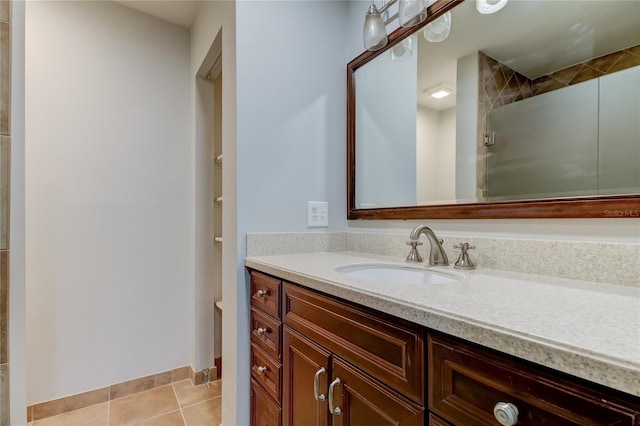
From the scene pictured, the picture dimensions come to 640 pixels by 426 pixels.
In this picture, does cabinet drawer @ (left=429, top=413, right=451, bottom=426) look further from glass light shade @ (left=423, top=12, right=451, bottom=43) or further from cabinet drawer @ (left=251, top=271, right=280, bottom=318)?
glass light shade @ (left=423, top=12, right=451, bottom=43)

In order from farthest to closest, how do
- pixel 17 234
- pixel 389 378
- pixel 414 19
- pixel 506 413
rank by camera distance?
pixel 414 19 → pixel 17 234 → pixel 389 378 → pixel 506 413

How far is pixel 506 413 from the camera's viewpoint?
43 centimetres

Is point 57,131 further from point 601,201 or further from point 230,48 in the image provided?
point 601,201

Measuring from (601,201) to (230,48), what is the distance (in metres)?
1.42

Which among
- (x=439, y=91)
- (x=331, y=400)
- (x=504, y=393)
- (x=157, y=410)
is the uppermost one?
(x=439, y=91)

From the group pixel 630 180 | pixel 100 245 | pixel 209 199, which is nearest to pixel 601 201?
pixel 630 180

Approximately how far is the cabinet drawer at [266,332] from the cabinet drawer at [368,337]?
0.49 feet

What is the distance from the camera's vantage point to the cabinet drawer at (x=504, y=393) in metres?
0.36

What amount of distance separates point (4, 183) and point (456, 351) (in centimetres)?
117

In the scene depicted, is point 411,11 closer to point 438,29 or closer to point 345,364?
point 438,29

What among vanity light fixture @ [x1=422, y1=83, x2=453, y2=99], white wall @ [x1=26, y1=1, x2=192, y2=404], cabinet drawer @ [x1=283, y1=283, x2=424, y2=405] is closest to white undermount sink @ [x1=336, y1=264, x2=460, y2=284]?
cabinet drawer @ [x1=283, y1=283, x2=424, y2=405]

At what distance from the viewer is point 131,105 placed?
5.97 ft

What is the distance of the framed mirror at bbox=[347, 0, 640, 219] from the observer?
29.7 inches

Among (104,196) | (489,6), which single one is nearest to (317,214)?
(489,6)
